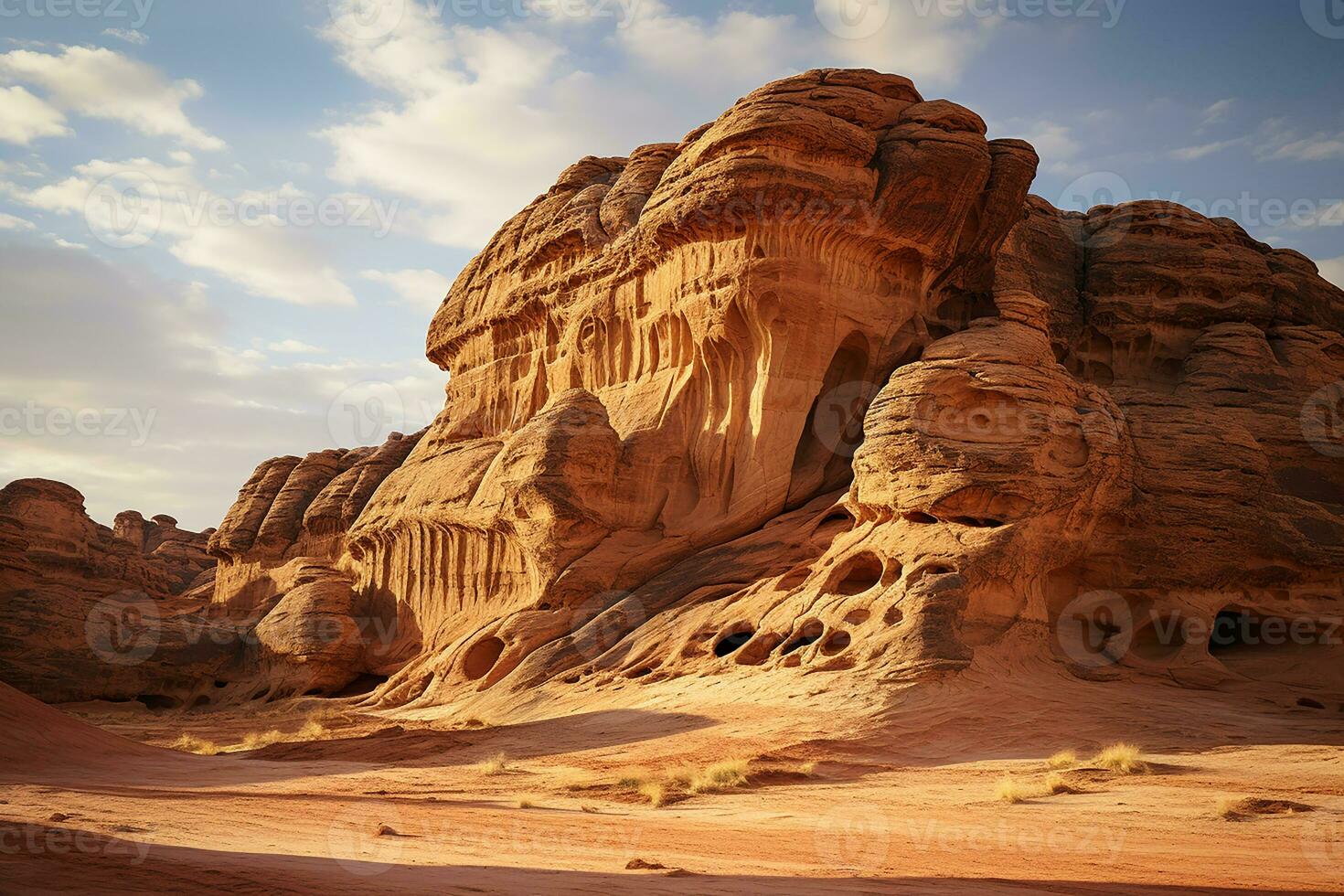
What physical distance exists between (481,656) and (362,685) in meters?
7.29

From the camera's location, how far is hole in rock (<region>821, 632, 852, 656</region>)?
16.6m

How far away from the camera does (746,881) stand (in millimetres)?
6723

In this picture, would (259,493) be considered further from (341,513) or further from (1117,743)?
(1117,743)

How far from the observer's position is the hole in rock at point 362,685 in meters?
A: 28.6

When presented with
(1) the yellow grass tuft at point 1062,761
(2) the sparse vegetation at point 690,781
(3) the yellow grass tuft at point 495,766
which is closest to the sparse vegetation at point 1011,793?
(1) the yellow grass tuft at point 1062,761

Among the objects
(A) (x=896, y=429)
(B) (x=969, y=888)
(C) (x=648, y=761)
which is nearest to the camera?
(B) (x=969, y=888)

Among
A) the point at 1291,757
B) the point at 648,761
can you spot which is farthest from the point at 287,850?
the point at 1291,757

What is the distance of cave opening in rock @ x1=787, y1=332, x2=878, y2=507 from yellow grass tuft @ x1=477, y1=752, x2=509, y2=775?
32.7 feet

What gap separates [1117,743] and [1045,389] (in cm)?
709
